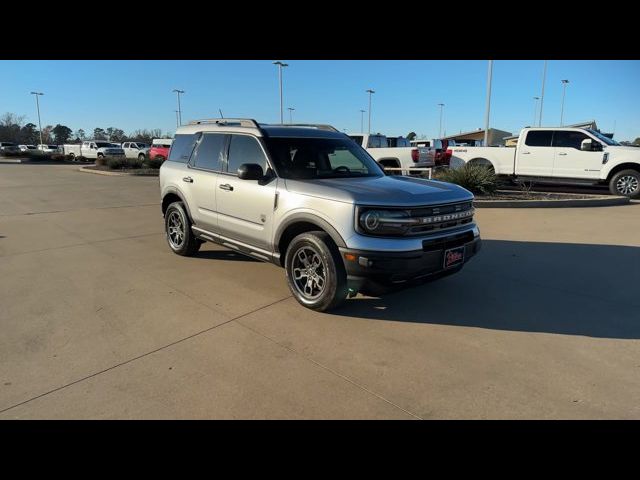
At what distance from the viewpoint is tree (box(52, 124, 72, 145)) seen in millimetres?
113500

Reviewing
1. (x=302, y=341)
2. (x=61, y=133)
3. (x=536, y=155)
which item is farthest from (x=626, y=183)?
(x=61, y=133)

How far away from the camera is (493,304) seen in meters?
4.51

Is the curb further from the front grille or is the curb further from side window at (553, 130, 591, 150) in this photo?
the front grille

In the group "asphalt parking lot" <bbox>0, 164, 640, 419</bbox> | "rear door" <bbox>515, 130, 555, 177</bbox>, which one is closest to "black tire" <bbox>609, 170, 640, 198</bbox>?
"rear door" <bbox>515, 130, 555, 177</bbox>

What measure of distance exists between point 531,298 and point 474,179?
308 inches

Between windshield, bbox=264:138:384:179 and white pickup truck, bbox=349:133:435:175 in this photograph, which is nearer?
windshield, bbox=264:138:384:179

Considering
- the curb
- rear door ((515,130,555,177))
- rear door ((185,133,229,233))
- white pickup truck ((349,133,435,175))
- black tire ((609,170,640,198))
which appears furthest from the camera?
white pickup truck ((349,133,435,175))

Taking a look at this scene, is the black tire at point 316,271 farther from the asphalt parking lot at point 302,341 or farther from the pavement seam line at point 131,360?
the pavement seam line at point 131,360

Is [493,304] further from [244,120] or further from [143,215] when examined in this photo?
[143,215]

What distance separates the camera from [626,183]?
12.5 metres

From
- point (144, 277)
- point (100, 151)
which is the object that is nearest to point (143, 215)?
point (144, 277)

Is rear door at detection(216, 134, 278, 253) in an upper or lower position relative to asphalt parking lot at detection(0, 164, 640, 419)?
upper

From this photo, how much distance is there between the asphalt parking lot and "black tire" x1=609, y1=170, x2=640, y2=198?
734 centimetres
